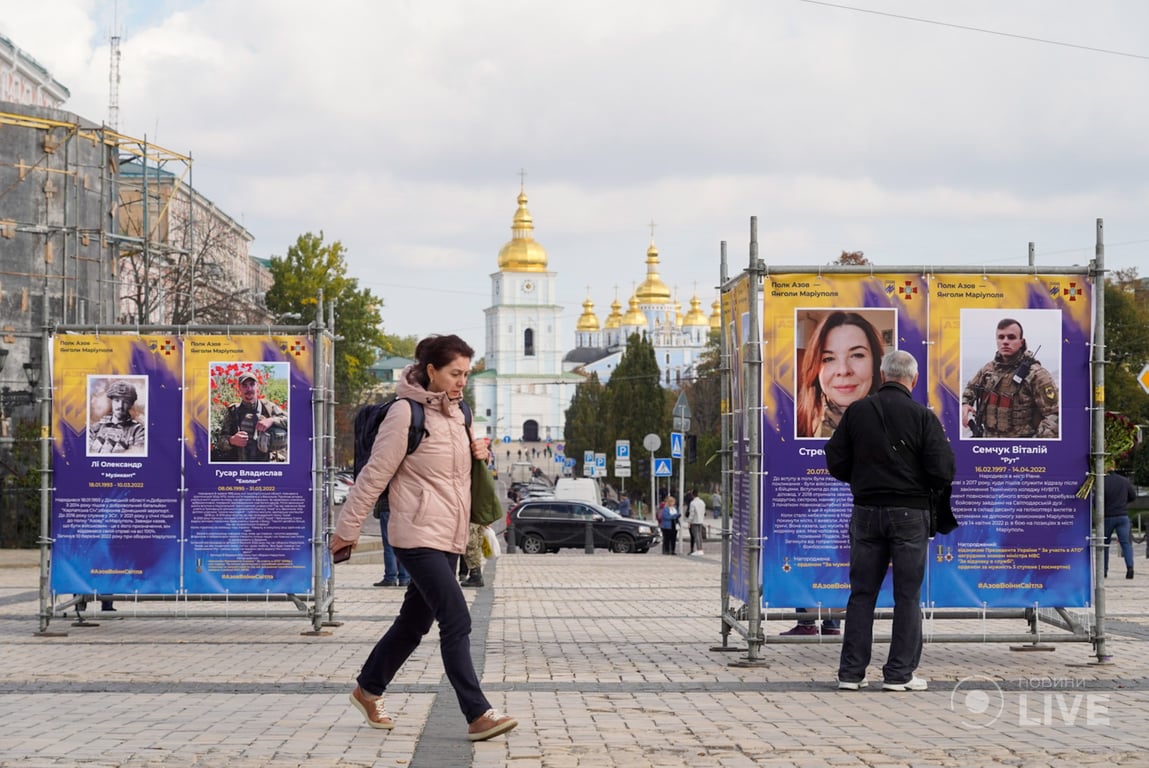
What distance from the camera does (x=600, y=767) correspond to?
7.38 m

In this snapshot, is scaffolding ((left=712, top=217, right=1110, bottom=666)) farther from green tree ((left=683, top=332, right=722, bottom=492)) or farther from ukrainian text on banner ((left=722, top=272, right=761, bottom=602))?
green tree ((left=683, top=332, right=722, bottom=492))

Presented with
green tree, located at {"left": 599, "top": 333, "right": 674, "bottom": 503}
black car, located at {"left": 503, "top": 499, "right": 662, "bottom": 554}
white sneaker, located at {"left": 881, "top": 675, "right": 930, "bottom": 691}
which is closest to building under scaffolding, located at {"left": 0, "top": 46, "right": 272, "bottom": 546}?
black car, located at {"left": 503, "top": 499, "right": 662, "bottom": 554}

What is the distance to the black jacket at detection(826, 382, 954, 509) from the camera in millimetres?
10133

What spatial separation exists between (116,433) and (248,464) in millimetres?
1122

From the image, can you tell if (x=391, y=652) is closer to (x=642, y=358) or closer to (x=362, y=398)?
(x=362, y=398)

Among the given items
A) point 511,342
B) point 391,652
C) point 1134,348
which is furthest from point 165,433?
point 511,342

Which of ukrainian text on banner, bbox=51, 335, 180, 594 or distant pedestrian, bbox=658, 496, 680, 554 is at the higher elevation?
ukrainian text on banner, bbox=51, 335, 180, 594

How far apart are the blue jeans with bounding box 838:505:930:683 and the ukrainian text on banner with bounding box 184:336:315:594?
5.36 m

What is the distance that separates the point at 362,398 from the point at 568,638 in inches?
2762

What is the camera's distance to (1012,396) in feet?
39.1

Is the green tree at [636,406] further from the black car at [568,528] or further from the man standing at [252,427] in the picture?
the man standing at [252,427]

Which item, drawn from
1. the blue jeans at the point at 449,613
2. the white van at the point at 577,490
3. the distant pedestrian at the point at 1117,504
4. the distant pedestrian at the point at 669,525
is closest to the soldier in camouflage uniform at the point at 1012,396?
the blue jeans at the point at 449,613

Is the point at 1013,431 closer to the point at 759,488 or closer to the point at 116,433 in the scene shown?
the point at 759,488

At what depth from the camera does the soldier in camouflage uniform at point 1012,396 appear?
1185 cm
